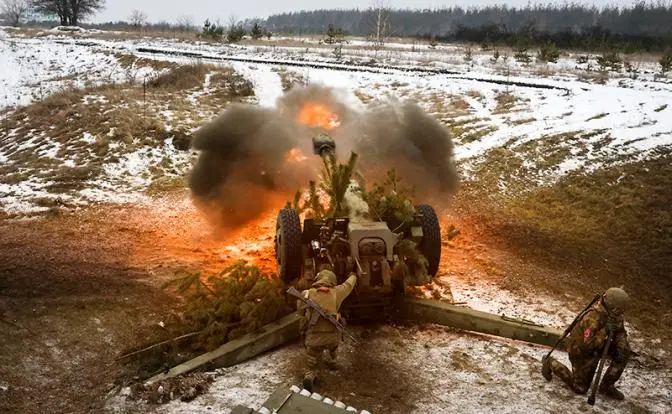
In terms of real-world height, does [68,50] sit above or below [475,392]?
above

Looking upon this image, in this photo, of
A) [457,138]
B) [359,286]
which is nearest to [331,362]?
[359,286]

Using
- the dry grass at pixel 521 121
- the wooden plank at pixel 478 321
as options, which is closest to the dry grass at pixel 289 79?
the dry grass at pixel 521 121

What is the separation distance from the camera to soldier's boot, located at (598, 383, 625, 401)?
5.93 metres

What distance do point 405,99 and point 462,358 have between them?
15.1 metres

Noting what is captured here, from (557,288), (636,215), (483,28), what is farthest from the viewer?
(483,28)

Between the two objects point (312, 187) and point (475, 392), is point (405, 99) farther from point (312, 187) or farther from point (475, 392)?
point (475, 392)

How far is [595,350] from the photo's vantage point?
19.2ft

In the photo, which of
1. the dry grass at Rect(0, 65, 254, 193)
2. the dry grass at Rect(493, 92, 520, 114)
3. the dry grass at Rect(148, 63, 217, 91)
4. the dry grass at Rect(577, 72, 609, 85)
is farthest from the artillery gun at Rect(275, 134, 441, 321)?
the dry grass at Rect(577, 72, 609, 85)

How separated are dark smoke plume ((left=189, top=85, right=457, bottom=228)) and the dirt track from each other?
747 millimetres

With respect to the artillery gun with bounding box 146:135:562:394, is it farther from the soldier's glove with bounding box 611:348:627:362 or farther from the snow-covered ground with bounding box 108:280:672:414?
the soldier's glove with bounding box 611:348:627:362

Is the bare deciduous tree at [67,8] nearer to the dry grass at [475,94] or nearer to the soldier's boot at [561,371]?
the dry grass at [475,94]

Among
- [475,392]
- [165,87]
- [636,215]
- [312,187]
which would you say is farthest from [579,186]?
[165,87]

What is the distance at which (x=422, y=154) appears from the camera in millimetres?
11609

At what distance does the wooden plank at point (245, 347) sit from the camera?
6000mm
